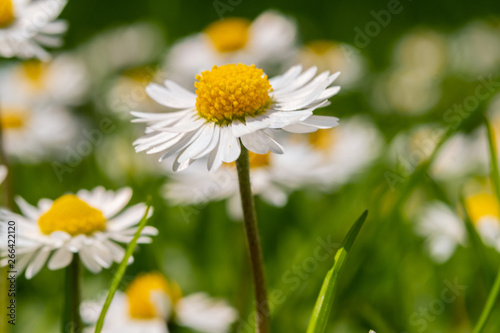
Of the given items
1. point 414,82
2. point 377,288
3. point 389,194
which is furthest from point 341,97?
point 377,288

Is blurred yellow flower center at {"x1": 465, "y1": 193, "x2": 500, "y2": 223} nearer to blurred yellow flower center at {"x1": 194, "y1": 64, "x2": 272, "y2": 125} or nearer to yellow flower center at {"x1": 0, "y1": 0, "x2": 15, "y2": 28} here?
blurred yellow flower center at {"x1": 194, "y1": 64, "x2": 272, "y2": 125}

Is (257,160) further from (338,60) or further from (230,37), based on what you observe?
(338,60)

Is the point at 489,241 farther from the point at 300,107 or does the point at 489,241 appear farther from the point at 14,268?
the point at 14,268

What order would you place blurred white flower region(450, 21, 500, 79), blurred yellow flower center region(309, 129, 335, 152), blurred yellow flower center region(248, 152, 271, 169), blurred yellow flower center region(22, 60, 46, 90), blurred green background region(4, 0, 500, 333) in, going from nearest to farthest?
blurred green background region(4, 0, 500, 333) → blurred yellow flower center region(248, 152, 271, 169) → blurred yellow flower center region(309, 129, 335, 152) → blurred yellow flower center region(22, 60, 46, 90) → blurred white flower region(450, 21, 500, 79)

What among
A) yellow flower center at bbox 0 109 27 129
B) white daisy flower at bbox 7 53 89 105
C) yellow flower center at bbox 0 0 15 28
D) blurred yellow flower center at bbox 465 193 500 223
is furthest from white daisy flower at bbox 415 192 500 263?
white daisy flower at bbox 7 53 89 105

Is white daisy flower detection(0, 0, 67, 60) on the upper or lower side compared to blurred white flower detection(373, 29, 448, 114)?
upper

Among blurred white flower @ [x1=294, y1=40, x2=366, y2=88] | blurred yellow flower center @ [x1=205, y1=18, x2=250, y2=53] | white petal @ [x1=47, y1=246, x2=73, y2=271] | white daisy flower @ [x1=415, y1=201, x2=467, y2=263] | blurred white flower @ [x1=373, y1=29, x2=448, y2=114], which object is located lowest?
blurred white flower @ [x1=373, y1=29, x2=448, y2=114]

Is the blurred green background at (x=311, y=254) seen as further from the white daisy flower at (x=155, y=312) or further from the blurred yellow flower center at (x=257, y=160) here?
the blurred yellow flower center at (x=257, y=160)
